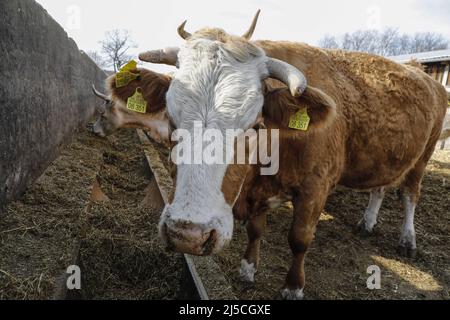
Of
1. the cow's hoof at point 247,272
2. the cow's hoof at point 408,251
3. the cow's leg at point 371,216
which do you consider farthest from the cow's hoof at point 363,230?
the cow's hoof at point 247,272

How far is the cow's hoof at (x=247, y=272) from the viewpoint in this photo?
122 inches

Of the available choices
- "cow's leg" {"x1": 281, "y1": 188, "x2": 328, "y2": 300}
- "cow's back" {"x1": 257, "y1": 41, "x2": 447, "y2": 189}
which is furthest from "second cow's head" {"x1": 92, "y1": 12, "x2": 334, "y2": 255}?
"cow's leg" {"x1": 281, "y1": 188, "x2": 328, "y2": 300}

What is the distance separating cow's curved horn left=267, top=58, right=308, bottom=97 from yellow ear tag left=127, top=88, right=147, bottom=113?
98cm

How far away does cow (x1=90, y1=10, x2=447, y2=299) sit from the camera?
6.28 feet

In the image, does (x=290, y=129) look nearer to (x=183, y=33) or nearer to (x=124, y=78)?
(x=183, y=33)

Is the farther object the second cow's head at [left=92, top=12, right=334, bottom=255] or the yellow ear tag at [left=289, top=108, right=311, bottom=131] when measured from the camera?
the yellow ear tag at [left=289, top=108, right=311, bottom=131]

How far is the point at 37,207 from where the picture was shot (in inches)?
121

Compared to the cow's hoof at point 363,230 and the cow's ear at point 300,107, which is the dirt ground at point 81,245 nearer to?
the cow's ear at point 300,107

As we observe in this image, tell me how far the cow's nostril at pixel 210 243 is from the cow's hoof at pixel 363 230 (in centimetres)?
310

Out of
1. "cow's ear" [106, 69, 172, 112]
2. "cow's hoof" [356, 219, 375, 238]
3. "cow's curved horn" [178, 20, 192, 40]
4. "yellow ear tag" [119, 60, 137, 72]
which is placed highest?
"cow's curved horn" [178, 20, 192, 40]

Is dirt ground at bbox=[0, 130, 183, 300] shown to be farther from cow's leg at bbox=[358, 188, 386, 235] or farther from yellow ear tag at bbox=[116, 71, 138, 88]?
cow's leg at bbox=[358, 188, 386, 235]

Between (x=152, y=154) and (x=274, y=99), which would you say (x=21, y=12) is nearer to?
(x=274, y=99)

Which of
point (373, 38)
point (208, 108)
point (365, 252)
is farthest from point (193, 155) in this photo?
point (373, 38)
